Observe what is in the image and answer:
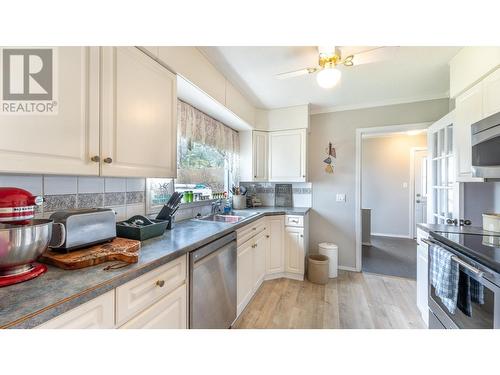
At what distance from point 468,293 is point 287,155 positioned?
227 cm

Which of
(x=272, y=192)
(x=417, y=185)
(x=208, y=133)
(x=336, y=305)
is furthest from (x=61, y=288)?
(x=417, y=185)

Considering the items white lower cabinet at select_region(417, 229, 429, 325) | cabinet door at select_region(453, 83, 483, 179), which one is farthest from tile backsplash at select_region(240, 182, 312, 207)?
cabinet door at select_region(453, 83, 483, 179)

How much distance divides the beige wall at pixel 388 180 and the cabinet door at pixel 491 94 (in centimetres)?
351

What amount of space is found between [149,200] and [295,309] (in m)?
1.70

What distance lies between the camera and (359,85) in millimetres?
2369

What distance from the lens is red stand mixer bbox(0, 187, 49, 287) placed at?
2.11ft

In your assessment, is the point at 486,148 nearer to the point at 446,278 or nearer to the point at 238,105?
the point at 446,278

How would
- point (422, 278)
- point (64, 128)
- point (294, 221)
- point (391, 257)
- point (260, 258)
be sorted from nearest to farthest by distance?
point (64, 128), point (422, 278), point (260, 258), point (294, 221), point (391, 257)

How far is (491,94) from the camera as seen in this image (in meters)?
1.36

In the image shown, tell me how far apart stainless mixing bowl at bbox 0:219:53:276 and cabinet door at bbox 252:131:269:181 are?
2.49 metres

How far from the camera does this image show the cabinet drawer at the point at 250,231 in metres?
1.86

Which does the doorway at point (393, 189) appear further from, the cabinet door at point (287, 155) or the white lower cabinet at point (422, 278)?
the white lower cabinet at point (422, 278)

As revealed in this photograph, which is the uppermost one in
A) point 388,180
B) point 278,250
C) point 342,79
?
point 342,79
